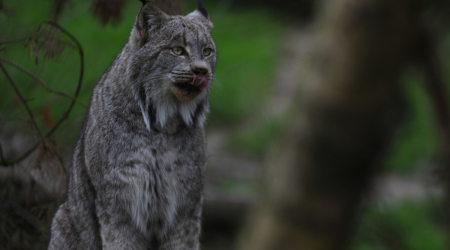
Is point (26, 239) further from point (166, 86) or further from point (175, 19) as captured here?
point (175, 19)

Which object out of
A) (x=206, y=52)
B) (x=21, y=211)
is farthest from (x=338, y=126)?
(x=21, y=211)

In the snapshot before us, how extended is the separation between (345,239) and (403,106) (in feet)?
1.11

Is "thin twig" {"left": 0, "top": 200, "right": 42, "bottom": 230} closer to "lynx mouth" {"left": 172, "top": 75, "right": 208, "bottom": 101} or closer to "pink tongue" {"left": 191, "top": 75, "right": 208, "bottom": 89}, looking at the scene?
"lynx mouth" {"left": 172, "top": 75, "right": 208, "bottom": 101}

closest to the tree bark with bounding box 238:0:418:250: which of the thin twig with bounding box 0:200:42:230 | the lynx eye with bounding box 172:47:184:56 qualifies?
the lynx eye with bounding box 172:47:184:56

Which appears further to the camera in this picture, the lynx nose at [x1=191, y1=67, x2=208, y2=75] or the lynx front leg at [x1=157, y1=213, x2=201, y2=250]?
the lynx front leg at [x1=157, y1=213, x2=201, y2=250]

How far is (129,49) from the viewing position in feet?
12.3

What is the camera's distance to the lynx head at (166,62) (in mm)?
3570

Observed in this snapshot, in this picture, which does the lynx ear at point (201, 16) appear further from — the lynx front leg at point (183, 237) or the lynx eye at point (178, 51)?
the lynx front leg at point (183, 237)

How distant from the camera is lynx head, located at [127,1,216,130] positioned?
11.7ft

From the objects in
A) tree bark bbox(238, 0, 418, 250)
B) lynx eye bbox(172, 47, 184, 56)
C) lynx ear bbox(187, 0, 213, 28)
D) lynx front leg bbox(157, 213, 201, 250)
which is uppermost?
lynx ear bbox(187, 0, 213, 28)

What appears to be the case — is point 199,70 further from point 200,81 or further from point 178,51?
point 178,51

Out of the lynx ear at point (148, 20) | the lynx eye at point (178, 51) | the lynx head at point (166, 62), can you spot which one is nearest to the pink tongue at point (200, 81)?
the lynx head at point (166, 62)

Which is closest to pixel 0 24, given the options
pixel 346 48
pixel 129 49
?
pixel 129 49

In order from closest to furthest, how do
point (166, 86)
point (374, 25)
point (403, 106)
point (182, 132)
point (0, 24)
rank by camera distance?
point (374, 25)
point (403, 106)
point (166, 86)
point (182, 132)
point (0, 24)
